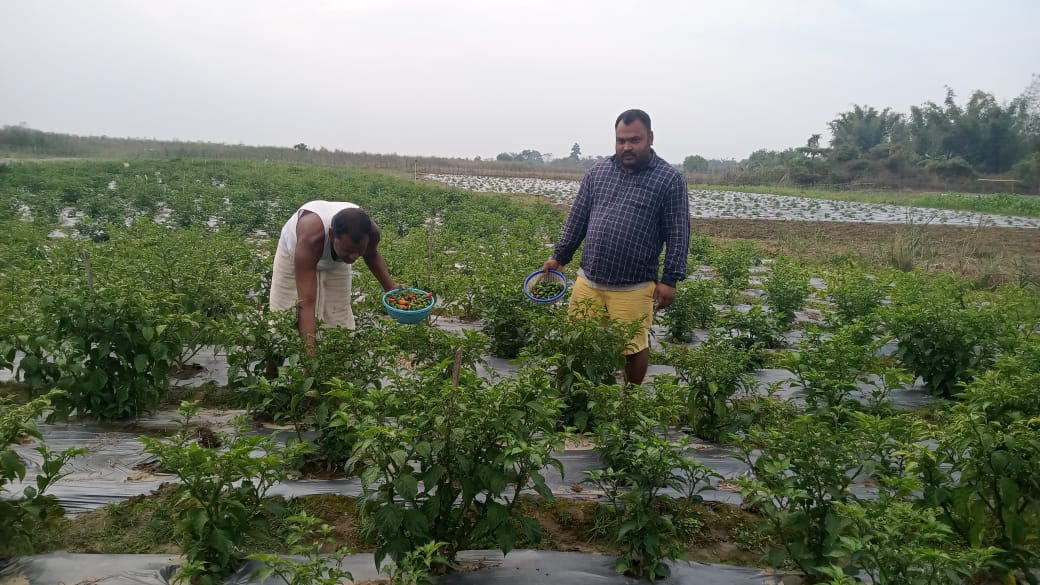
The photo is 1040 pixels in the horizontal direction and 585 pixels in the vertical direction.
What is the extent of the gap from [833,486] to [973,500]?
68 cm

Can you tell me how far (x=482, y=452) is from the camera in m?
2.52

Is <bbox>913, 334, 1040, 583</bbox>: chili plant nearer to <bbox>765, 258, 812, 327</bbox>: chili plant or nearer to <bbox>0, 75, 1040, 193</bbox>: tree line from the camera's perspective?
<bbox>765, 258, 812, 327</bbox>: chili plant

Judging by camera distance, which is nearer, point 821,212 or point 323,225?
point 323,225

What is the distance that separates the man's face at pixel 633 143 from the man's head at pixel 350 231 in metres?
1.67

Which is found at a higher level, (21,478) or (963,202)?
(963,202)

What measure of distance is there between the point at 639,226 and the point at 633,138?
1.82 feet

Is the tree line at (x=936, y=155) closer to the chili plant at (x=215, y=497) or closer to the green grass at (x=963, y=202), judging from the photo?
the green grass at (x=963, y=202)

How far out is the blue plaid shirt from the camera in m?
4.11

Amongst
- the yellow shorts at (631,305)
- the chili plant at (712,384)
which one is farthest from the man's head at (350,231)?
the chili plant at (712,384)

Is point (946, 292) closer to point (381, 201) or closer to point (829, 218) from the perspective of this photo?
point (381, 201)

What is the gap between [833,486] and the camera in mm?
2543

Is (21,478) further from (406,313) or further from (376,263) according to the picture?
(376,263)

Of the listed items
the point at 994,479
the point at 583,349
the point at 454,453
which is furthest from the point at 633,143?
the point at 994,479

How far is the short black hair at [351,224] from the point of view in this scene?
12.5 feet
